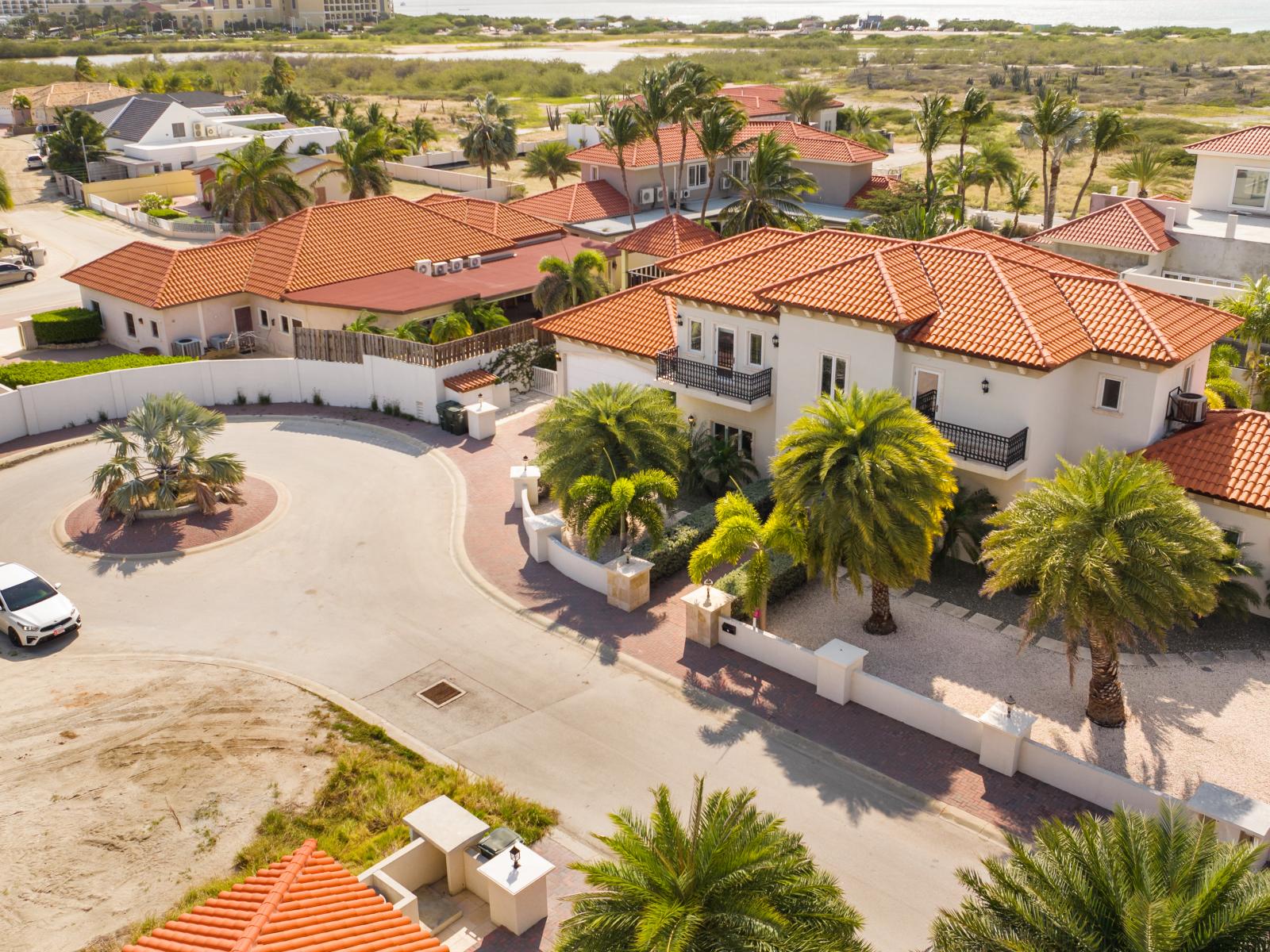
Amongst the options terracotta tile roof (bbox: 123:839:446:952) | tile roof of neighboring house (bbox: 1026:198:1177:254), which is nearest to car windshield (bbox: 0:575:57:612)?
terracotta tile roof (bbox: 123:839:446:952)

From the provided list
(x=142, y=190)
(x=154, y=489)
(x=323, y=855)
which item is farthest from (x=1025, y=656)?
(x=142, y=190)

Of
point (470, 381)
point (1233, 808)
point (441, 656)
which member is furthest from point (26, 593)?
point (1233, 808)

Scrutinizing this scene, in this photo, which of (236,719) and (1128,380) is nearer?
(236,719)

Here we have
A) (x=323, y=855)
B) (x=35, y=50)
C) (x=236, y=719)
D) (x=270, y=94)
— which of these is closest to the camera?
(x=323, y=855)

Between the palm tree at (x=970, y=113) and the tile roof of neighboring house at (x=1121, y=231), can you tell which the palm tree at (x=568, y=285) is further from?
the palm tree at (x=970, y=113)

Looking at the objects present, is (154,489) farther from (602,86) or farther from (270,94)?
(602,86)

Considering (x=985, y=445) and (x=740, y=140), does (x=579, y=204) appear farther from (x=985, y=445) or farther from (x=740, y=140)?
(x=985, y=445)

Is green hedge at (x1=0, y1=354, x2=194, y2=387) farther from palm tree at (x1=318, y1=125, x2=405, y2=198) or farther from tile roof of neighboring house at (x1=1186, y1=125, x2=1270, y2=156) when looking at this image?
tile roof of neighboring house at (x1=1186, y1=125, x2=1270, y2=156)
